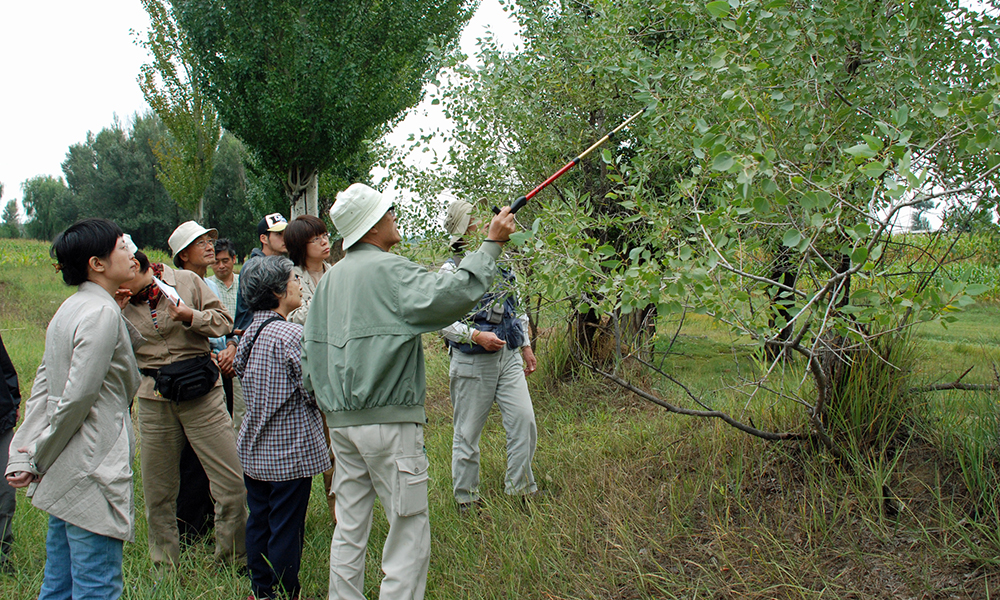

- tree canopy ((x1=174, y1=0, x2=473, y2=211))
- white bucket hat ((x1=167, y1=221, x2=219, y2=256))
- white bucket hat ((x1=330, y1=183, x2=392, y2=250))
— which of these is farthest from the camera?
tree canopy ((x1=174, y1=0, x2=473, y2=211))

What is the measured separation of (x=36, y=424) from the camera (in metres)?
2.76

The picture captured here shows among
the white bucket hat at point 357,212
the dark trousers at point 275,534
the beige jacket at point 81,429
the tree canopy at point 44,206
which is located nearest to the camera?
the beige jacket at point 81,429

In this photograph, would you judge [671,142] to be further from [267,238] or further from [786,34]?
[267,238]

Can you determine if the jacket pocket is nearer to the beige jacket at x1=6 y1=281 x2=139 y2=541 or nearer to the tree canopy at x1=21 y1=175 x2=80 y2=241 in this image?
the beige jacket at x1=6 y1=281 x2=139 y2=541

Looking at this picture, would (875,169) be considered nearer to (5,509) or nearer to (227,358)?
(227,358)

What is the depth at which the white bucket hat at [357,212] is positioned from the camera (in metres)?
2.99

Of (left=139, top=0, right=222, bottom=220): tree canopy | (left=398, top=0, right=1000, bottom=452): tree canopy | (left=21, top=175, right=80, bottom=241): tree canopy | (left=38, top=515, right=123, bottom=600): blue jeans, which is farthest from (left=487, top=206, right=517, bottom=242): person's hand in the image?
(left=21, top=175, right=80, bottom=241): tree canopy

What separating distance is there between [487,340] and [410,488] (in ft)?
4.80

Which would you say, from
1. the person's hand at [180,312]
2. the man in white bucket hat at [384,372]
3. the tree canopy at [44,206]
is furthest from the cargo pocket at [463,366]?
the tree canopy at [44,206]

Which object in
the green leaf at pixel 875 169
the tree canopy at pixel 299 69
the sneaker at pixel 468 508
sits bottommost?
the sneaker at pixel 468 508

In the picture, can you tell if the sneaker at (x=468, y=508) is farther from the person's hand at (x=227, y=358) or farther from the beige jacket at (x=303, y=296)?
the person's hand at (x=227, y=358)

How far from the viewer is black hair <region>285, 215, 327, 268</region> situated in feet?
14.3

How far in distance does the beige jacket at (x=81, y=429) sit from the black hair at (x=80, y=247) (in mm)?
108

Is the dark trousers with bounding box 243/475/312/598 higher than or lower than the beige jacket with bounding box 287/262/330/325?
lower
